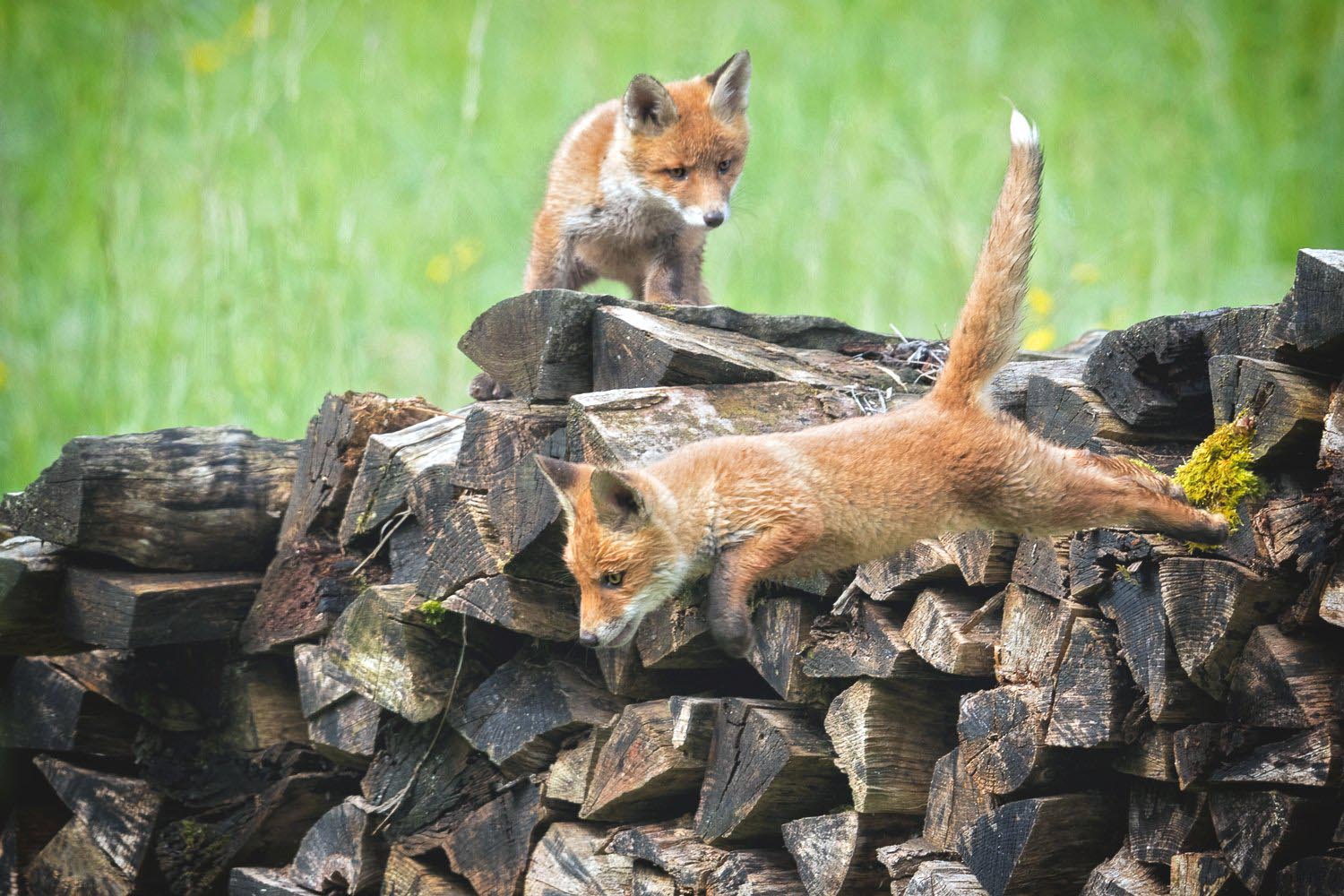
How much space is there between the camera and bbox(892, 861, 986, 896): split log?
2949mm

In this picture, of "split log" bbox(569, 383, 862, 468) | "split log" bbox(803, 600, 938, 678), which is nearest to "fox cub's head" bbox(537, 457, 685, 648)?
"split log" bbox(569, 383, 862, 468)

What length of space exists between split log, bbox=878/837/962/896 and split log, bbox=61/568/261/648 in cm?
278

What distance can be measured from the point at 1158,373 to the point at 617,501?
4.45 ft

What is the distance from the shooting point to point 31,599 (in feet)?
15.4

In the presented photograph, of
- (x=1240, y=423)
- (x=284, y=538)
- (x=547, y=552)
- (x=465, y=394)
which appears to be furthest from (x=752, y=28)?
(x=1240, y=423)

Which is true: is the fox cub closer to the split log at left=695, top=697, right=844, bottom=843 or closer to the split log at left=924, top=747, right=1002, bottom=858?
the split log at left=695, top=697, right=844, bottom=843

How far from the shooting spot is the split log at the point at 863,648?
321cm

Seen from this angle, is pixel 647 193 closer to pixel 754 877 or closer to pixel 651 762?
pixel 651 762

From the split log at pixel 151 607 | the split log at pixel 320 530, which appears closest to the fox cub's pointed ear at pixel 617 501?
the split log at pixel 320 530

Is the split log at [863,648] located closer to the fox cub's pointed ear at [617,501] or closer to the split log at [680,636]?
the split log at [680,636]

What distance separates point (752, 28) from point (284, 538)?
661 centimetres

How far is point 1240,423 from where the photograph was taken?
2.73m

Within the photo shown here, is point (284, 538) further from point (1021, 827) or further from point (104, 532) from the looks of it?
point (1021, 827)

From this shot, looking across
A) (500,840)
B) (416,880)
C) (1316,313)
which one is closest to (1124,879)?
(1316,313)
